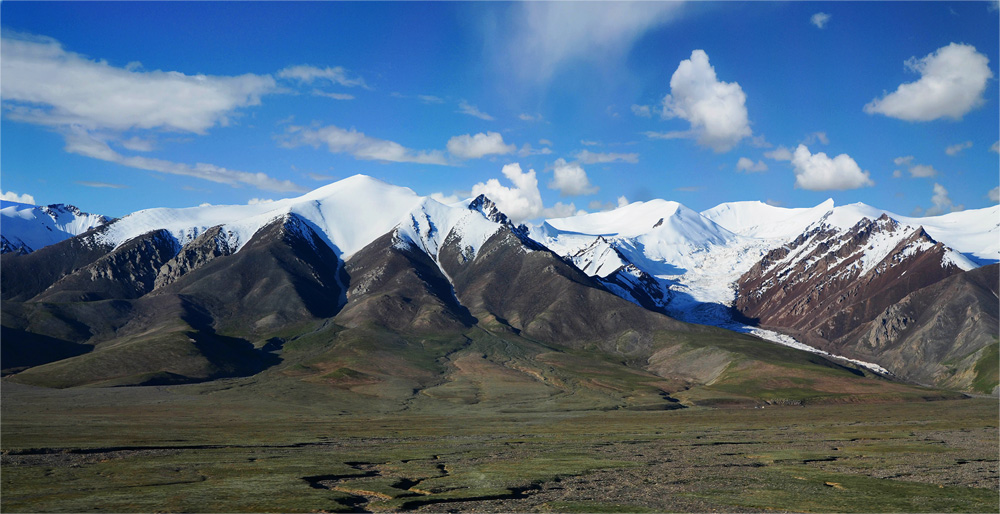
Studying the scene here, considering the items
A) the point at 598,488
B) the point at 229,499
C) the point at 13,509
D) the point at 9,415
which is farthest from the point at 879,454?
the point at 9,415

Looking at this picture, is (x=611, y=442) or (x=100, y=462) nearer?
(x=100, y=462)

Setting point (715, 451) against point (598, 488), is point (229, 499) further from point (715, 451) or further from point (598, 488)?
point (715, 451)

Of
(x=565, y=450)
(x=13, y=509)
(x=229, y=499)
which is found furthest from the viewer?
(x=565, y=450)

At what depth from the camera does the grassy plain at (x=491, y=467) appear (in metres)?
64.2

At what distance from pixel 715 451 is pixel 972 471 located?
1324 inches

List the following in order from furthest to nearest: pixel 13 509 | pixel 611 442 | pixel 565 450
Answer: pixel 611 442 < pixel 565 450 < pixel 13 509

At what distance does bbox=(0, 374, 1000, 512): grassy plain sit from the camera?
64.2 meters

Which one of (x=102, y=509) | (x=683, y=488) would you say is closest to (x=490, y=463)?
(x=683, y=488)

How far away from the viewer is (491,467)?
292 feet

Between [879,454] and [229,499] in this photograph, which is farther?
[879,454]

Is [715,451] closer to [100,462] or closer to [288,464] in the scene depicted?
[288,464]

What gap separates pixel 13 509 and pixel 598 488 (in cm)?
5132

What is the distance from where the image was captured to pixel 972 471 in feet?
275

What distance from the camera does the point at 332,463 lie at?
9294cm
